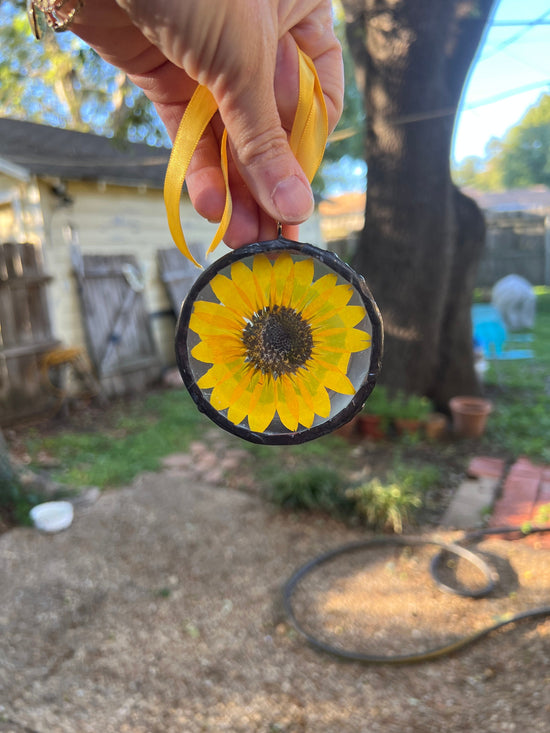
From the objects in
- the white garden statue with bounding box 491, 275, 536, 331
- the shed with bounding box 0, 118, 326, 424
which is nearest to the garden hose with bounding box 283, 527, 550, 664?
the shed with bounding box 0, 118, 326, 424

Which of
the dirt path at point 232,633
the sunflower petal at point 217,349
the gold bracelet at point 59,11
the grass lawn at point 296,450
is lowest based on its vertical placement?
the dirt path at point 232,633

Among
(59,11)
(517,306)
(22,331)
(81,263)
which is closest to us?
(59,11)

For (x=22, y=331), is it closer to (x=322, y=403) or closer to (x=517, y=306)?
(x=322, y=403)

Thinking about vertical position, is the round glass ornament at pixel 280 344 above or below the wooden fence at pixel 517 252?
below

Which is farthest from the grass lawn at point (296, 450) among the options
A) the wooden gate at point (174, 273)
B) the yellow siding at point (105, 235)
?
the wooden gate at point (174, 273)

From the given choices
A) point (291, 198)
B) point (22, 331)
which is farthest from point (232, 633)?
point (22, 331)

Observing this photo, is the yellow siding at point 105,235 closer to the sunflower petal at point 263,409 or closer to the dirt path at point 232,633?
the dirt path at point 232,633
